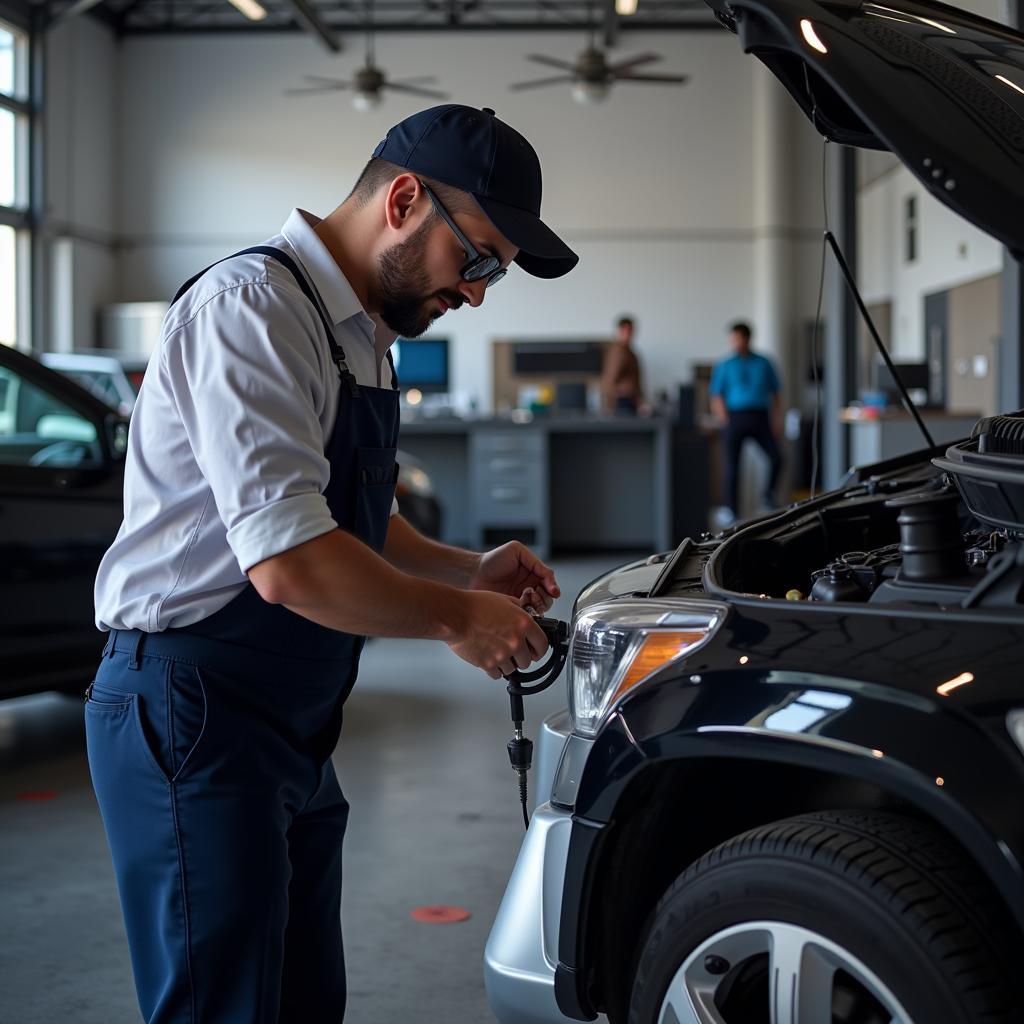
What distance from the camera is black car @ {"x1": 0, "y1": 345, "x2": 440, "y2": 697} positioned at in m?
3.87

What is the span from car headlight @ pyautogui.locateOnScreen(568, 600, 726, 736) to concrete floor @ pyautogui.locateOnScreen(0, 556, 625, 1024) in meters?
1.09

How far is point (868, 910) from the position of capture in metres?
1.31

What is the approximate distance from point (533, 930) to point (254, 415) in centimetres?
74

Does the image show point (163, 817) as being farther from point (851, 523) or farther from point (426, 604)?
point (851, 523)

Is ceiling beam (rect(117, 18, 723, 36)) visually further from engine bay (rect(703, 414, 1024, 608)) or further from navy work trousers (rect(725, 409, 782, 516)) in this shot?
engine bay (rect(703, 414, 1024, 608))

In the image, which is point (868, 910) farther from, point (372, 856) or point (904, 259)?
point (904, 259)

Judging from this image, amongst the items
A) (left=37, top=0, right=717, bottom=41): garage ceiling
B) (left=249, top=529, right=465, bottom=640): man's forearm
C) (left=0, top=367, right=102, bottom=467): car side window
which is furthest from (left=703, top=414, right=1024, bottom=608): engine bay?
(left=37, top=0, right=717, bottom=41): garage ceiling

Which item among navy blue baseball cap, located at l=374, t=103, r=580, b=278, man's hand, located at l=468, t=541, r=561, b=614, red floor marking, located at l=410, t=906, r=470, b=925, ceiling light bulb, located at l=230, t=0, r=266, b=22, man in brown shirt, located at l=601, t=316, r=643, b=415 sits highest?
ceiling light bulb, located at l=230, t=0, r=266, b=22

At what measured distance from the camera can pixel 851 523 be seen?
A: 222 cm

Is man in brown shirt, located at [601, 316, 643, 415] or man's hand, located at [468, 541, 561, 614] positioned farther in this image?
man in brown shirt, located at [601, 316, 643, 415]

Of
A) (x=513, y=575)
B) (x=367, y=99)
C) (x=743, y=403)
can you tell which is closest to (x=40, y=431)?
(x=513, y=575)

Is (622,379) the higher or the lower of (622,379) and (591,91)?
the lower

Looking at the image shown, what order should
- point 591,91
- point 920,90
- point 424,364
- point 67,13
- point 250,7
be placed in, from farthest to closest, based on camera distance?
point 67,13 → point 424,364 → point 250,7 → point 591,91 → point 920,90

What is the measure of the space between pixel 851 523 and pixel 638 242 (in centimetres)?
1415
